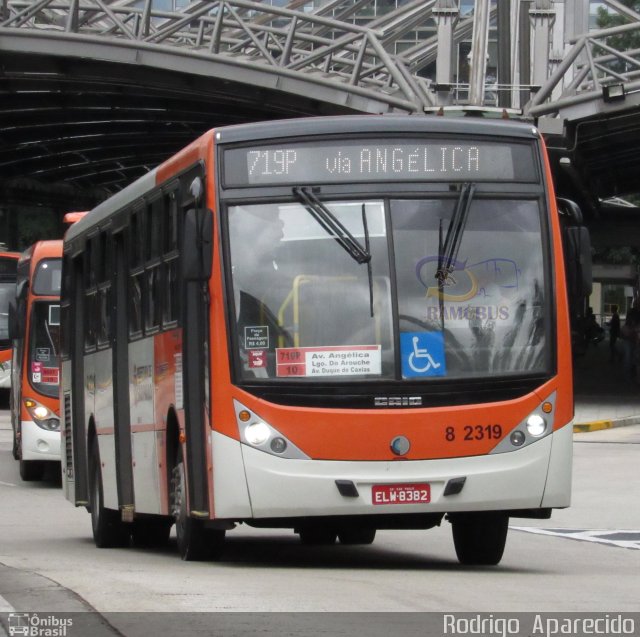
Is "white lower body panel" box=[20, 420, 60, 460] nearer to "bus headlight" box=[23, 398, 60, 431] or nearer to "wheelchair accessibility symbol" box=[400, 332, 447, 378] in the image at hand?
"bus headlight" box=[23, 398, 60, 431]

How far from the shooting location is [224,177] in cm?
1094

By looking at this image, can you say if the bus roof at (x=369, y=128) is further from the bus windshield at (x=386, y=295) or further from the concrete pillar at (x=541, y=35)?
the concrete pillar at (x=541, y=35)

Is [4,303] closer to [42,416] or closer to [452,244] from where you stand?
[42,416]

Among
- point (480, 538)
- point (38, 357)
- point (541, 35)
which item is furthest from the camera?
point (541, 35)

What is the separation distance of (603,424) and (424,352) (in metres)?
21.9

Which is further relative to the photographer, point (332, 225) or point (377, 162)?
point (377, 162)

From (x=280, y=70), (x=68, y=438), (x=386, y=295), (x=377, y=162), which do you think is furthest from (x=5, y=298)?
(x=386, y=295)

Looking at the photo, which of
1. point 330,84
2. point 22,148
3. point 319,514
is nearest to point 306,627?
point 319,514

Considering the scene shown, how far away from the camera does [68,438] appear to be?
16.1 m

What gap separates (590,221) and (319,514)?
5799cm

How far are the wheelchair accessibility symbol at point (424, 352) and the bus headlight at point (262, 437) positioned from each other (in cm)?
84

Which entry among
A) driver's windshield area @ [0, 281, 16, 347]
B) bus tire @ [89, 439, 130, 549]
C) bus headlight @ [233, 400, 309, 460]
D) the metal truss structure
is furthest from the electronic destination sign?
driver's windshield area @ [0, 281, 16, 347]

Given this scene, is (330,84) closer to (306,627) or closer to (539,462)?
(539,462)

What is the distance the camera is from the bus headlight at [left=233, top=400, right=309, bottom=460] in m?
10.6
